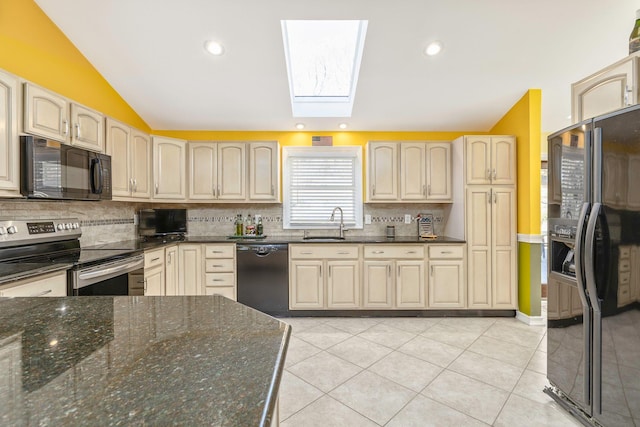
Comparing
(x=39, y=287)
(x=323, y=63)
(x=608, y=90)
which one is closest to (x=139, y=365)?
(x=39, y=287)

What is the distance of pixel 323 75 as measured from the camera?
3568 millimetres

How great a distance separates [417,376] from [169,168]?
348 centimetres

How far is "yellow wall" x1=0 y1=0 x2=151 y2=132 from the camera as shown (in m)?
2.26

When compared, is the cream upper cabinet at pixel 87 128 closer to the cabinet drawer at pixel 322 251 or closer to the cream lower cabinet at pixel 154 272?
the cream lower cabinet at pixel 154 272

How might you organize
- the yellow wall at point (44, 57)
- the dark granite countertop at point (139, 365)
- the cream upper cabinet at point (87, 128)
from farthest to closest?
the cream upper cabinet at point (87, 128) < the yellow wall at point (44, 57) < the dark granite countertop at point (139, 365)

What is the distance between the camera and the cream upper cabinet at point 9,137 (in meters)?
1.86

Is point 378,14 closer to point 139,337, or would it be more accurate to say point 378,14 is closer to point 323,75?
point 323,75

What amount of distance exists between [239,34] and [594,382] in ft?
11.9

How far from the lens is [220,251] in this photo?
11.4 ft

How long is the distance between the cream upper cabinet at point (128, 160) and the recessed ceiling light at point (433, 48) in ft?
10.4

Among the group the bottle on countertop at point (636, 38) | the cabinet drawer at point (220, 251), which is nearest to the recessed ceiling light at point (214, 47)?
the cabinet drawer at point (220, 251)

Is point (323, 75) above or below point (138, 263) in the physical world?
above

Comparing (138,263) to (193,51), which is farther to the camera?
(193,51)

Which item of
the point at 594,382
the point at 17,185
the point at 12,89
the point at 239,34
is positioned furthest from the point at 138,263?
the point at 594,382
